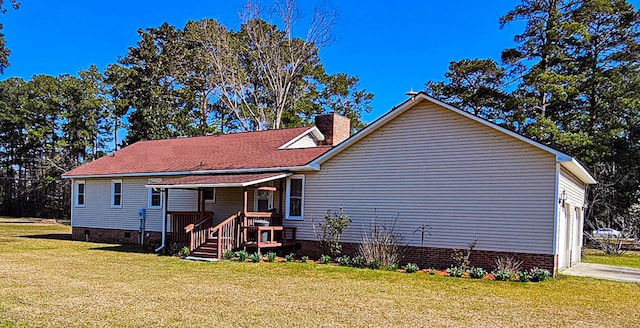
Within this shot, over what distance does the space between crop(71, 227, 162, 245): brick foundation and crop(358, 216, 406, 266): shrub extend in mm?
8879

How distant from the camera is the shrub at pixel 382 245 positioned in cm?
1355

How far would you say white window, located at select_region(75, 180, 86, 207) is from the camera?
22344 mm

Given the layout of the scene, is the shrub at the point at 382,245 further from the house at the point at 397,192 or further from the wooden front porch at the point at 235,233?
the wooden front porch at the point at 235,233

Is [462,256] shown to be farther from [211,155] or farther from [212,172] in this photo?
[211,155]

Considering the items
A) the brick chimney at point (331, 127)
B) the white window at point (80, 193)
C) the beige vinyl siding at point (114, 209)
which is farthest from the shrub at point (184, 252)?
the white window at point (80, 193)

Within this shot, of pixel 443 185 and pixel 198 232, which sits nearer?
pixel 443 185

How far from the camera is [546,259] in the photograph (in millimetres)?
12031

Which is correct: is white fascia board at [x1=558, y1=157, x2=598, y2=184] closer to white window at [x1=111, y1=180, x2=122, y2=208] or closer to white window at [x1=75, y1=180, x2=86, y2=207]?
white window at [x1=111, y1=180, x2=122, y2=208]

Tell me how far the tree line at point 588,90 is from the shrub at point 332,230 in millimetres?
13719

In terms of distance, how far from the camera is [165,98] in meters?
39.4

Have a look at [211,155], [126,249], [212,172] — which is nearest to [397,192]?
[212,172]

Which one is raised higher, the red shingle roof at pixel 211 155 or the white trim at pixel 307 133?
the white trim at pixel 307 133

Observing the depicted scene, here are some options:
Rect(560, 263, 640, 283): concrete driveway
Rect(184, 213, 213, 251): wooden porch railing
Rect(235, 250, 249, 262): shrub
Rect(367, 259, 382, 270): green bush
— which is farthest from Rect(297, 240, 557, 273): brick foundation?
Rect(184, 213, 213, 251): wooden porch railing

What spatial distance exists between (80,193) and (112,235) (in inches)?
125
